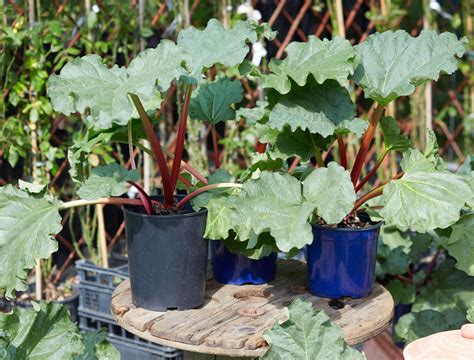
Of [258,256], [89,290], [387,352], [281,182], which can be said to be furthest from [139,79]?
[387,352]

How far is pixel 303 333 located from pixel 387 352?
54.7 inches

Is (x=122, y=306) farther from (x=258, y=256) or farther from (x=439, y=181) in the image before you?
(x=439, y=181)

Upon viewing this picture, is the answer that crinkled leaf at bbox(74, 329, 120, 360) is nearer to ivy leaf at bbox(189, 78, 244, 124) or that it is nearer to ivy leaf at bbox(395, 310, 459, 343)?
ivy leaf at bbox(189, 78, 244, 124)

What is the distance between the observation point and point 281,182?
5.86 ft

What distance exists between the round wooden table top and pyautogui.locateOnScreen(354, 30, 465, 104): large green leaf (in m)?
0.50

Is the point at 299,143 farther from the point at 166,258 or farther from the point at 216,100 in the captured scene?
the point at 166,258

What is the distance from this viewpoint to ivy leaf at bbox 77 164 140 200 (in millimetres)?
1780

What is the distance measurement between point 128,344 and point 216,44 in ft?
4.27

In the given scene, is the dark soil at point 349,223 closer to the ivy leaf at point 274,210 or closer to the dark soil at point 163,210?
the ivy leaf at point 274,210

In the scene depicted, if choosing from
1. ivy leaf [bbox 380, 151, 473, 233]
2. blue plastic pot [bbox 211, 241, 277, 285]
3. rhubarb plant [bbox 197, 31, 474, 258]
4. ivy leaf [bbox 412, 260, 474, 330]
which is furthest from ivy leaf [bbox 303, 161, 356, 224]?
ivy leaf [bbox 412, 260, 474, 330]

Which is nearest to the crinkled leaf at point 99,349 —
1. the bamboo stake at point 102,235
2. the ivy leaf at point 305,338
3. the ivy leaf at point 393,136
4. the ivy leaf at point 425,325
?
the ivy leaf at point 305,338

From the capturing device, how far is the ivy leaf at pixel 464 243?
6.43 ft

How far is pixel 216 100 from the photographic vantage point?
86.0 inches

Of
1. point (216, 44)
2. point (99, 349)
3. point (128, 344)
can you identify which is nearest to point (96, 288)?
point (128, 344)
